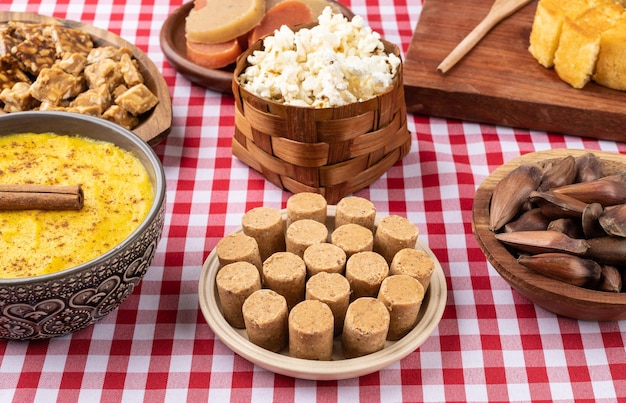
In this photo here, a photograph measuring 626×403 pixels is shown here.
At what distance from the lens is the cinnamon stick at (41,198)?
1232 millimetres

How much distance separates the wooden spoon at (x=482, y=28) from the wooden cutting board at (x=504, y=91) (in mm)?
17

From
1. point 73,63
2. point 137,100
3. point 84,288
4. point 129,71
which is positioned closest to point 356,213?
point 84,288

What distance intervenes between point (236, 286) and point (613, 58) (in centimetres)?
113

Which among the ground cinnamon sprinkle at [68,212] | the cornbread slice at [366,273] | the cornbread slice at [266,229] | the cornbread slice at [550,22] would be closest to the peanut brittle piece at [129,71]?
the ground cinnamon sprinkle at [68,212]

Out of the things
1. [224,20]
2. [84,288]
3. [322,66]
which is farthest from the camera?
[224,20]

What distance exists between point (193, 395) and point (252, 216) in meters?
0.35

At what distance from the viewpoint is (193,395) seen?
1.24 meters

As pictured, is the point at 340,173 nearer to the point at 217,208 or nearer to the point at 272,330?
the point at 217,208

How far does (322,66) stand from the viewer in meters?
1.50

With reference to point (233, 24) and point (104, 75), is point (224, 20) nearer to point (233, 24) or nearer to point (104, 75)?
point (233, 24)

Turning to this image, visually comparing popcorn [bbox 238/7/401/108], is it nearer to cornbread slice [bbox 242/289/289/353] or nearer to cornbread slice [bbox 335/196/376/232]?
cornbread slice [bbox 335/196/376/232]

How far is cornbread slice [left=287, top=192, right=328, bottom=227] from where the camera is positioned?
1.39m

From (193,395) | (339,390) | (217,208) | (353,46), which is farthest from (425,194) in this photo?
(193,395)

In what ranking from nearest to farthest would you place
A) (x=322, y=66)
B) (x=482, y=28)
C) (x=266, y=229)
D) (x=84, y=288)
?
(x=84, y=288) < (x=266, y=229) < (x=322, y=66) < (x=482, y=28)
